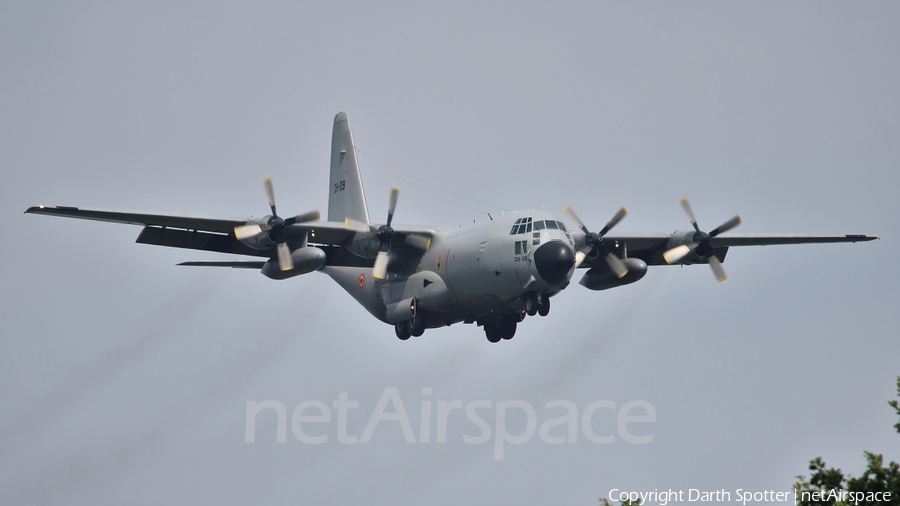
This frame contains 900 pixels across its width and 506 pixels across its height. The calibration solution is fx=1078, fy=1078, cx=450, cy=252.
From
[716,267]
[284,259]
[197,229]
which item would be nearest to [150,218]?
[197,229]

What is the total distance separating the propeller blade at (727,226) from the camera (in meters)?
31.8

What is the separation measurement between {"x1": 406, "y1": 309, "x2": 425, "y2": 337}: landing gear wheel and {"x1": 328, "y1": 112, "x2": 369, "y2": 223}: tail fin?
608cm

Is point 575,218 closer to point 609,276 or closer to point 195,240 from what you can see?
point 609,276

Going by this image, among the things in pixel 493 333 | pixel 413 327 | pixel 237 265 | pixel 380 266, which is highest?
pixel 237 265

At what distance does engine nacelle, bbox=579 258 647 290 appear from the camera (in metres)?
32.1

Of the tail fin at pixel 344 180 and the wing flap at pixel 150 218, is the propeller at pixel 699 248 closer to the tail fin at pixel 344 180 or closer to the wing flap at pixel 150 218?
the tail fin at pixel 344 180

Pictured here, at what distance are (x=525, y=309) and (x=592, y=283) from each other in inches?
141

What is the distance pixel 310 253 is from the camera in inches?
1156

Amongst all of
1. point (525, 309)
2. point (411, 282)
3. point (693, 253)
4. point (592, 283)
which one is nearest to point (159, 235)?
point (411, 282)

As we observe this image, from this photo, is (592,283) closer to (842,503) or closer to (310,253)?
(310,253)

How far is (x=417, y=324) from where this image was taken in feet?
104

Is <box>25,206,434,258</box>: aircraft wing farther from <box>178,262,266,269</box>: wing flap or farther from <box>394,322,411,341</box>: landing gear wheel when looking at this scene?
<box>394,322,411,341</box>: landing gear wheel

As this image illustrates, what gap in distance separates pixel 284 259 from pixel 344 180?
9.58m

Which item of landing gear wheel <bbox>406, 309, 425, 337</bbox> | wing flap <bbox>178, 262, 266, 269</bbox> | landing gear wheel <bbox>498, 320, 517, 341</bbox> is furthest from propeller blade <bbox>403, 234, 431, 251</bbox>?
wing flap <bbox>178, 262, 266, 269</bbox>
